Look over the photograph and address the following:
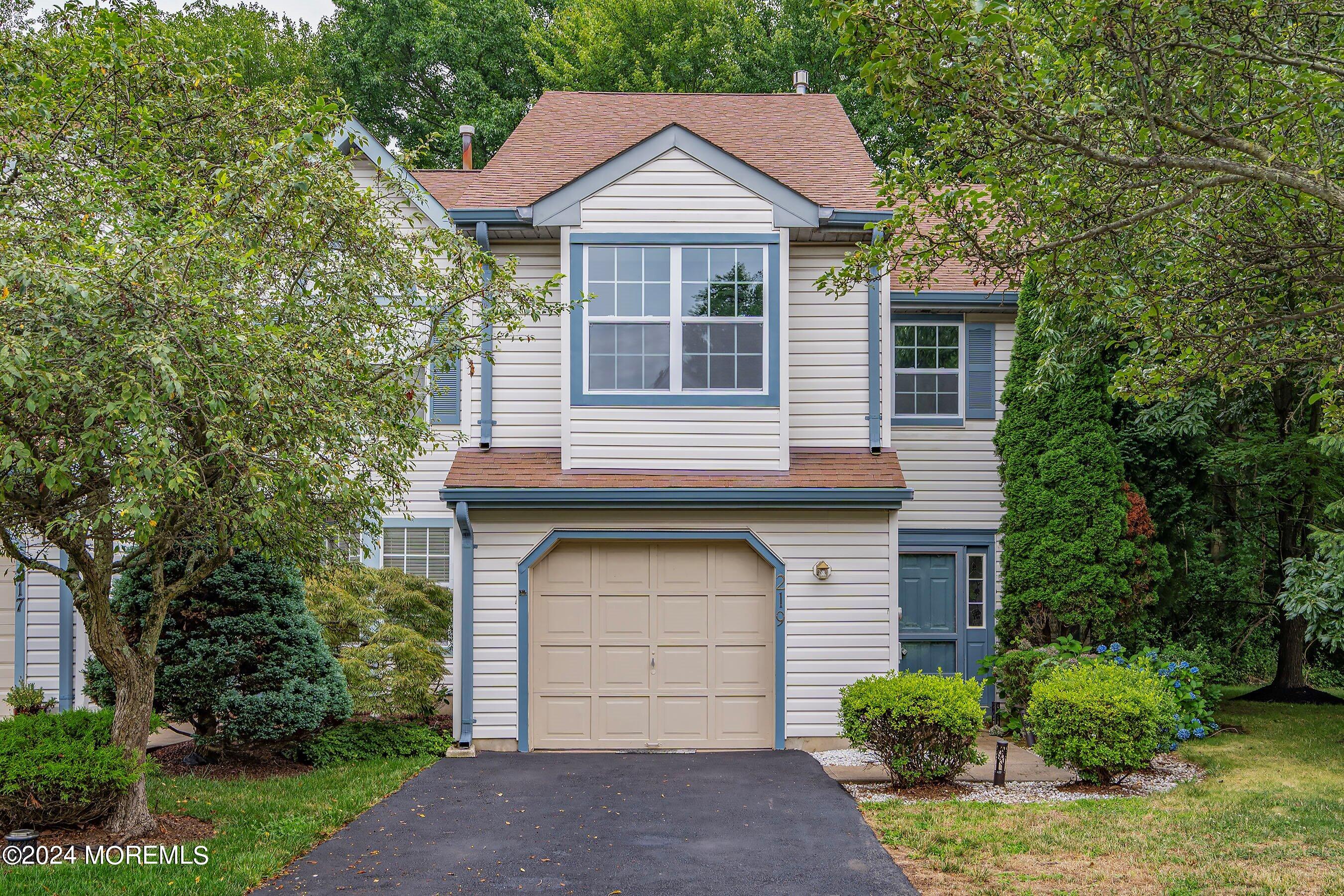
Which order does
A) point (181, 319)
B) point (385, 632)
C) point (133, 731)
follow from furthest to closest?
point (385, 632) < point (133, 731) < point (181, 319)

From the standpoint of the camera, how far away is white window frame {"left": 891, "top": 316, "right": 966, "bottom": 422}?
43.2 ft

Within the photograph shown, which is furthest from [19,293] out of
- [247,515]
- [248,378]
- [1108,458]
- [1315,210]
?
[1108,458]

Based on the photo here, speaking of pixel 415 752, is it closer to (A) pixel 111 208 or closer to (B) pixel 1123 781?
(A) pixel 111 208

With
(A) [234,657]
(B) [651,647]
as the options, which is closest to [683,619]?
(B) [651,647]

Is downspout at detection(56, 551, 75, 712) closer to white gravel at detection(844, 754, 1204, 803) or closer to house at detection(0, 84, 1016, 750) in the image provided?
house at detection(0, 84, 1016, 750)

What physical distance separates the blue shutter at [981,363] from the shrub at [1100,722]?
4920mm

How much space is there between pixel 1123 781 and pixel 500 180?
955 centimetres

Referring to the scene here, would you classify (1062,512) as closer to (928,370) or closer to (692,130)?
(928,370)

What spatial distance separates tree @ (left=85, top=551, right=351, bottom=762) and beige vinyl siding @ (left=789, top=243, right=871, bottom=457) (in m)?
5.56

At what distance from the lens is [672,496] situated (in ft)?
33.2

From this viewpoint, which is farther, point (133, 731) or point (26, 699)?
point (26, 699)

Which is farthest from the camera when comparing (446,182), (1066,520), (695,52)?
(695,52)

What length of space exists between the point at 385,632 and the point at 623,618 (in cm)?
Answer: 264

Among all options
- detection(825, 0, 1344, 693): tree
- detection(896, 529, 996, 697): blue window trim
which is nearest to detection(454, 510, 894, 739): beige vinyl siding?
detection(896, 529, 996, 697): blue window trim
